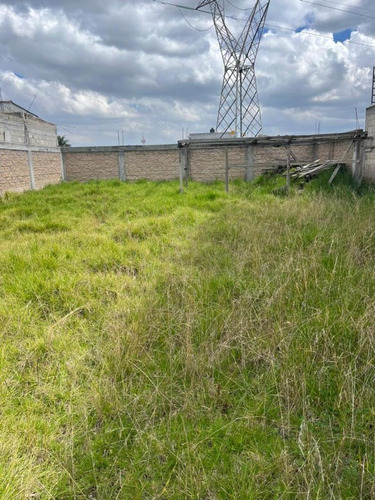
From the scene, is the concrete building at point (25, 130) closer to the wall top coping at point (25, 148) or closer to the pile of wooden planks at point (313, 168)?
the wall top coping at point (25, 148)

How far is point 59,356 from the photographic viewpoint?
2459mm

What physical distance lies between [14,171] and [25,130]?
2.50 m

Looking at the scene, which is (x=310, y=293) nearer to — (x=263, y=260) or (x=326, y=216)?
(x=263, y=260)

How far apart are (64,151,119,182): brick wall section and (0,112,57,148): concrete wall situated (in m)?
1.40

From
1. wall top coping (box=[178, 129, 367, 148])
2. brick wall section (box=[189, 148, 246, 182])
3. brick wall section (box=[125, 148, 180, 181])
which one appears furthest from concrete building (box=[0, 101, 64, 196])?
brick wall section (box=[189, 148, 246, 182])

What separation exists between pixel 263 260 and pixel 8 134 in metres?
11.6

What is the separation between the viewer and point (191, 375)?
84.7 inches

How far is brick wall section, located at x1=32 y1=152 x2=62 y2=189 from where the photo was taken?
13273 millimetres

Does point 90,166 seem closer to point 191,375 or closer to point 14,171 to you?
point 14,171

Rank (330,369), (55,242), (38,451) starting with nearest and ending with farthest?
1. (38,451)
2. (330,369)
3. (55,242)

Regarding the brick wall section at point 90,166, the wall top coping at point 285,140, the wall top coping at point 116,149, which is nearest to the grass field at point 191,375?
the wall top coping at point 285,140

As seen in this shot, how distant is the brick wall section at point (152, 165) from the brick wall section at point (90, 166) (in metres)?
0.73

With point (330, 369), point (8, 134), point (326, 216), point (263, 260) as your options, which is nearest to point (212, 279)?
point (263, 260)

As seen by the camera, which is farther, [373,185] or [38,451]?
[373,185]
